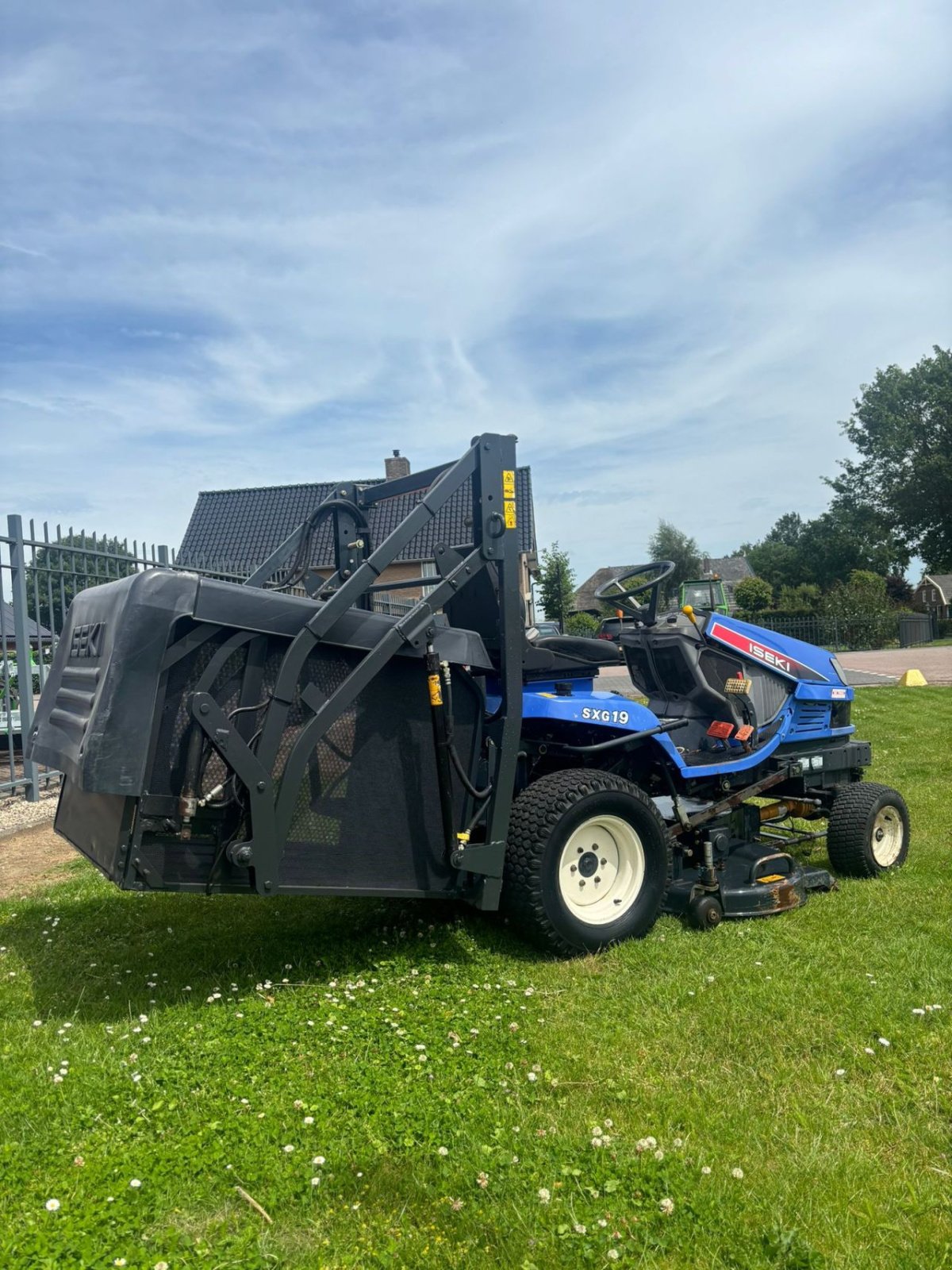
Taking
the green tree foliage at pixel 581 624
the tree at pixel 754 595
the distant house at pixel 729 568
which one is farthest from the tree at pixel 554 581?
the distant house at pixel 729 568

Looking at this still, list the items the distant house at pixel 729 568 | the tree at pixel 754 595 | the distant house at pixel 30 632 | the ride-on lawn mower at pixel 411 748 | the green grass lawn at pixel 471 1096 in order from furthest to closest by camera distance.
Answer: the distant house at pixel 729 568 → the tree at pixel 754 595 → the distant house at pixel 30 632 → the ride-on lawn mower at pixel 411 748 → the green grass lawn at pixel 471 1096

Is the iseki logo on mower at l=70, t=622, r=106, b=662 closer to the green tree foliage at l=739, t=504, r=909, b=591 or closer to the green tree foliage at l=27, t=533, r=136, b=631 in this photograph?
the green tree foliage at l=27, t=533, r=136, b=631

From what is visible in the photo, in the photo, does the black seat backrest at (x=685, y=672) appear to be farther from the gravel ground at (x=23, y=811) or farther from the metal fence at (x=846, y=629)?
the metal fence at (x=846, y=629)

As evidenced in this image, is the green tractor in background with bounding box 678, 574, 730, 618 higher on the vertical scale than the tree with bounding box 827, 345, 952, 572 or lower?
lower

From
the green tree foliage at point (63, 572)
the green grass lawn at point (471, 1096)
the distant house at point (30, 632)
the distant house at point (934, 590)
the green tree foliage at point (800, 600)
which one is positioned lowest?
the green grass lawn at point (471, 1096)

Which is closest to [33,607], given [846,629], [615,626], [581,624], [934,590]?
[615,626]

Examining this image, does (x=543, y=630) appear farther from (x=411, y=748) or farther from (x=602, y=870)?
(x=411, y=748)

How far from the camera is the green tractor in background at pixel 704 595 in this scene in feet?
22.6

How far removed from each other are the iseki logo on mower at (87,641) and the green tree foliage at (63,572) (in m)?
4.01

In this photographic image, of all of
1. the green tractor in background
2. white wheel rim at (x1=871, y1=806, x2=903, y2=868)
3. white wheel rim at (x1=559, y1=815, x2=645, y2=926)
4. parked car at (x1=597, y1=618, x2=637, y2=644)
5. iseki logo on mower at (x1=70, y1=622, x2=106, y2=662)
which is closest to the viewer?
iseki logo on mower at (x1=70, y1=622, x2=106, y2=662)

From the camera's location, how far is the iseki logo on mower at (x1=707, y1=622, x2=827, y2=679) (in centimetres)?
580

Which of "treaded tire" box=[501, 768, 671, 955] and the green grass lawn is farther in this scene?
"treaded tire" box=[501, 768, 671, 955]

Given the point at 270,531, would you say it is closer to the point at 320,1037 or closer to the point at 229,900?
the point at 229,900

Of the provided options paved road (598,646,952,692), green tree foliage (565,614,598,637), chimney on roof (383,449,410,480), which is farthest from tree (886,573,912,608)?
chimney on roof (383,449,410,480)
